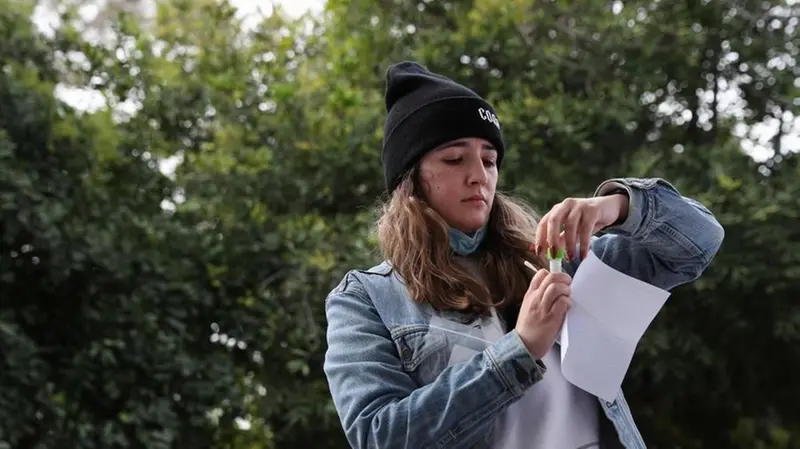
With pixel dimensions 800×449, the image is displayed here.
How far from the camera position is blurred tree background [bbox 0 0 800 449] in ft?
13.4

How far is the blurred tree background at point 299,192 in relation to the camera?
161 inches

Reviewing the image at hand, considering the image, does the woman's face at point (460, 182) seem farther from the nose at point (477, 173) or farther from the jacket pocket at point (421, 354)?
the jacket pocket at point (421, 354)

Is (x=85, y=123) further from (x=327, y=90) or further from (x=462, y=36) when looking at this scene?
(x=462, y=36)

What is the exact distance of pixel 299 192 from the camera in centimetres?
461

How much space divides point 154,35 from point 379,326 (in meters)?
3.62

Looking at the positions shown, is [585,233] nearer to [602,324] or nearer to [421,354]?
[602,324]

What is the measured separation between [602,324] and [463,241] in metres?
0.28

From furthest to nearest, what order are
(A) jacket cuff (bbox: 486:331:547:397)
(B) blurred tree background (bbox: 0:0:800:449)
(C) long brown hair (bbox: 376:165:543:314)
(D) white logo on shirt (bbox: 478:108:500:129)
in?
(B) blurred tree background (bbox: 0:0:800:449), (D) white logo on shirt (bbox: 478:108:500:129), (C) long brown hair (bbox: 376:165:543:314), (A) jacket cuff (bbox: 486:331:547:397)

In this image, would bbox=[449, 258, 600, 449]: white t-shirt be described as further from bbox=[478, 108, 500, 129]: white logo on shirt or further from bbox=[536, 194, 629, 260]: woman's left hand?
bbox=[478, 108, 500, 129]: white logo on shirt

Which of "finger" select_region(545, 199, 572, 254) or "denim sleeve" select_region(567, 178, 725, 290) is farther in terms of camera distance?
"denim sleeve" select_region(567, 178, 725, 290)

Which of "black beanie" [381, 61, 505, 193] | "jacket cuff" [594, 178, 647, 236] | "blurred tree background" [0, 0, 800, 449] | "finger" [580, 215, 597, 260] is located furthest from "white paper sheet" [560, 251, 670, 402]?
"blurred tree background" [0, 0, 800, 449]

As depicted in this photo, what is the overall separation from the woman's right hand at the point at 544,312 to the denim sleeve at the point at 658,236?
26cm

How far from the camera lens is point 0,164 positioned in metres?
3.90

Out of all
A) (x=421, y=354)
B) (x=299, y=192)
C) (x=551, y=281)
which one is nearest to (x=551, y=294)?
(x=551, y=281)
